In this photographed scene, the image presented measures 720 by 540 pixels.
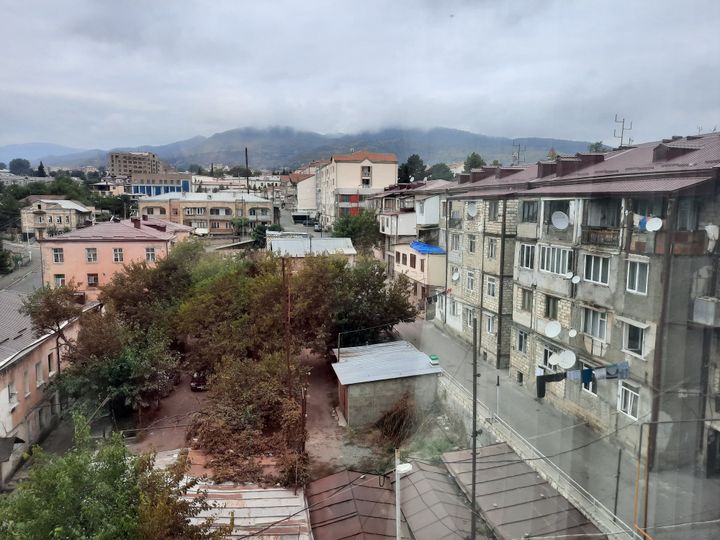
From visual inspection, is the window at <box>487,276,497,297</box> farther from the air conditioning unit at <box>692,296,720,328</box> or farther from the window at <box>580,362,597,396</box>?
the air conditioning unit at <box>692,296,720,328</box>

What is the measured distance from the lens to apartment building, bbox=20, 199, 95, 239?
18.3m

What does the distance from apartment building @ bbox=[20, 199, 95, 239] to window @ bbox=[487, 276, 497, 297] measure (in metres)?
17.2

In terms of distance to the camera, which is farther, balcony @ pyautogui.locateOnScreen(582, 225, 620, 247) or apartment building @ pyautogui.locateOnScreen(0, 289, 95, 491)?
apartment building @ pyautogui.locateOnScreen(0, 289, 95, 491)

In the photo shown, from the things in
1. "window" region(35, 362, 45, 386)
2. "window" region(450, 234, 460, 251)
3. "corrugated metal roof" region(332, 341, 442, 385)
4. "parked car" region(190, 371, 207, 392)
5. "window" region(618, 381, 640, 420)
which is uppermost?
"window" region(450, 234, 460, 251)

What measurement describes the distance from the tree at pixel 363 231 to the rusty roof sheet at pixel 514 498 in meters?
9.13

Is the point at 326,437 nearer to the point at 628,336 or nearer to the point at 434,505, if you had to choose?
the point at 434,505

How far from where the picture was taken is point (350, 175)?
15688 mm

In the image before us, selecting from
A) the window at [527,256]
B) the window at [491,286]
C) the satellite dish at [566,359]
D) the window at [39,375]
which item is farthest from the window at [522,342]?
the window at [39,375]

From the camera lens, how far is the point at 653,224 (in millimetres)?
2648

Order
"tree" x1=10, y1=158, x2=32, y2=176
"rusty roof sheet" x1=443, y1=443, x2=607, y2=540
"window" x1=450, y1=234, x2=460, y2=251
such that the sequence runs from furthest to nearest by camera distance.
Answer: "tree" x1=10, y1=158, x2=32, y2=176 < "window" x1=450, y1=234, x2=460, y2=251 < "rusty roof sheet" x1=443, y1=443, x2=607, y2=540

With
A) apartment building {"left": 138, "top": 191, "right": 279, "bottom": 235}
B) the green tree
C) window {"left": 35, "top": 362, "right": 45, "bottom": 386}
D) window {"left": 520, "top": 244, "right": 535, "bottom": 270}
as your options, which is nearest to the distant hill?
the green tree

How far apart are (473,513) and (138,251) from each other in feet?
28.3

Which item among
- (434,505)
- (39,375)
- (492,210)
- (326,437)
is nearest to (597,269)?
(434,505)

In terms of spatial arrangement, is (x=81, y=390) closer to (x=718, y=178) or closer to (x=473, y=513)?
(x=473, y=513)
